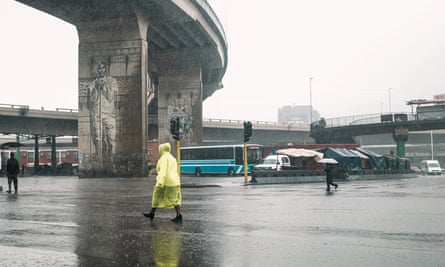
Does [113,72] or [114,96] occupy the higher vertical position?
[113,72]

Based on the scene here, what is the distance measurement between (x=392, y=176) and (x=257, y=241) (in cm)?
4169

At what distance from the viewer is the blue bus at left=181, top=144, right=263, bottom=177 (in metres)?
50.0

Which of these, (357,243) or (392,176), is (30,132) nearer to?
(392,176)

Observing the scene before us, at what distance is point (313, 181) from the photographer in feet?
121

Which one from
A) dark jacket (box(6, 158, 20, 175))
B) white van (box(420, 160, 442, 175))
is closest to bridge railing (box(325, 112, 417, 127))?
white van (box(420, 160, 442, 175))

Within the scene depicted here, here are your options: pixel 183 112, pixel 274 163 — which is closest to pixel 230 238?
pixel 274 163

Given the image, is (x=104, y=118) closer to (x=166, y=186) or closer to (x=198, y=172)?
(x=198, y=172)

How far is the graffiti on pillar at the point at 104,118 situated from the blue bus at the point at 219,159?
9.97 m

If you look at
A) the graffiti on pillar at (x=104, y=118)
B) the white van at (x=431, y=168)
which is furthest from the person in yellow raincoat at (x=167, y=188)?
the white van at (x=431, y=168)

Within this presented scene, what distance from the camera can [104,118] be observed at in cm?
4578

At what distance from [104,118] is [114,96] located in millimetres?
1988

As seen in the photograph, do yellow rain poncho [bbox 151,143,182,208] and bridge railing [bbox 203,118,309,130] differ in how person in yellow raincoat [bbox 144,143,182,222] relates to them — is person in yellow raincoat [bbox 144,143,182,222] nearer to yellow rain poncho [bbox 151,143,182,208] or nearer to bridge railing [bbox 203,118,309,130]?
yellow rain poncho [bbox 151,143,182,208]

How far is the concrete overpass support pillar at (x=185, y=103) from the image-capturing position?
213 feet

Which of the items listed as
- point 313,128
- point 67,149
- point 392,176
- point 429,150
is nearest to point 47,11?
point 392,176
